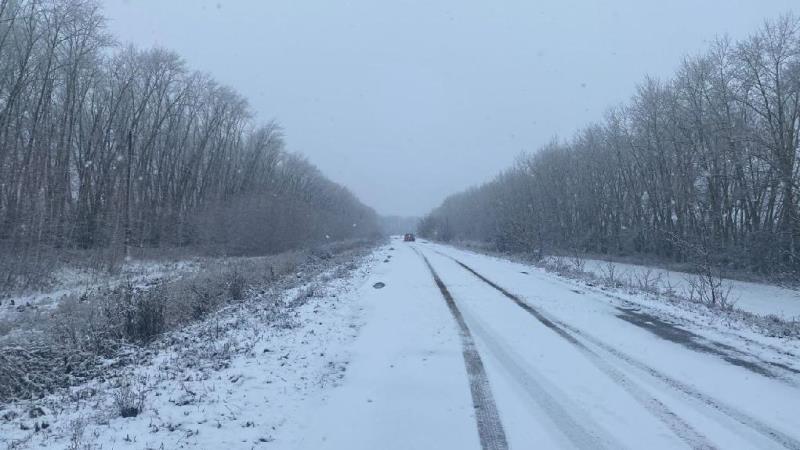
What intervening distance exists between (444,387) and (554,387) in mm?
1384

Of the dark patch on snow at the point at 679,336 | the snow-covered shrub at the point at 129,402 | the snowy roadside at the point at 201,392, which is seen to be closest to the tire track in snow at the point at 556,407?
the snowy roadside at the point at 201,392

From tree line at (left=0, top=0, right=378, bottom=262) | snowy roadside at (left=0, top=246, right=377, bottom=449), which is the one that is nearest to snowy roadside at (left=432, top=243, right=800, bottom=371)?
snowy roadside at (left=0, top=246, right=377, bottom=449)

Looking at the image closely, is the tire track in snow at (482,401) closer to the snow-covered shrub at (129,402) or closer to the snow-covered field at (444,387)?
the snow-covered field at (444,387)

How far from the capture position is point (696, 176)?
3509 centimetres

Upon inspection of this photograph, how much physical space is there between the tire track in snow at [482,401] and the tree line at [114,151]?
63.2 ft

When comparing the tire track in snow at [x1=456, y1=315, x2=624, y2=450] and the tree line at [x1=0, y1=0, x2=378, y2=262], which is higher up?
the tree line at [x1=0, y1=0, x2=378, y2=262]

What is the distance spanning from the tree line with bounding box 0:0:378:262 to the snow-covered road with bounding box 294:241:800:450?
62.0 ft

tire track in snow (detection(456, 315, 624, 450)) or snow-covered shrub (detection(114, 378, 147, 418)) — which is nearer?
tire track in snow (detection(456, 315, 624, 450))

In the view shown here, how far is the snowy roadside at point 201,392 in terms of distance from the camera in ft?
16.9

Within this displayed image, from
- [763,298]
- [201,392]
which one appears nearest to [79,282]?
[201,392]

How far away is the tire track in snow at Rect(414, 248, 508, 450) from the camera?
4.82m

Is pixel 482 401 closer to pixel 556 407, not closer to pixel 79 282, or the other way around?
pixel 556 407

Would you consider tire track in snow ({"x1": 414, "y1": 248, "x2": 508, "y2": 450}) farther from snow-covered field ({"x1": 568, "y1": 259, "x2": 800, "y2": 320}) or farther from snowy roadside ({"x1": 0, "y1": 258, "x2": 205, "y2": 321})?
snowy roadside ({"x1": 0, "y1": 258, "x2": 205, "y2": 321})

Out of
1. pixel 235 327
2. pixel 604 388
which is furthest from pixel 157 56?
pixel 604 388
